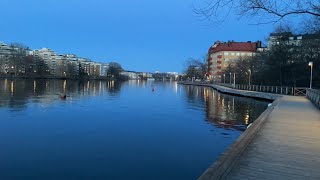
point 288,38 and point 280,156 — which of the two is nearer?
point 280,156

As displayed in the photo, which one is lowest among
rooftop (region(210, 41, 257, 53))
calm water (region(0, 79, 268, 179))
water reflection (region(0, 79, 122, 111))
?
calm water (region(0, 79, 268, 179))

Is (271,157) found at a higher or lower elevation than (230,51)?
lower

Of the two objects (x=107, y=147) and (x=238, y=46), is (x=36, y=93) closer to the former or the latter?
(x=107, y=147)

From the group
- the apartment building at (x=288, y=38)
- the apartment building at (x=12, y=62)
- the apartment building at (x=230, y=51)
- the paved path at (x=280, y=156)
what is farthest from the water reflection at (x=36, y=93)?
the apartment building at (x=230, y=51)

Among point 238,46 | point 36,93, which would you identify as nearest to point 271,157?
point 36,93

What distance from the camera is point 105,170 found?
1281 cm

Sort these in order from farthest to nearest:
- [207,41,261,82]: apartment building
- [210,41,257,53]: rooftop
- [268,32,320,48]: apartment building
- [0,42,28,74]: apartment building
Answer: [210,41,257,53]: rooftop → [207,41,261,82]: apartment building → [0,42,28,74]: apartment building → [268,32,320,48]: apartment building

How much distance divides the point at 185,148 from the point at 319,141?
6.20m

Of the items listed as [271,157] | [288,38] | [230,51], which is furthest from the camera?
[230,51]

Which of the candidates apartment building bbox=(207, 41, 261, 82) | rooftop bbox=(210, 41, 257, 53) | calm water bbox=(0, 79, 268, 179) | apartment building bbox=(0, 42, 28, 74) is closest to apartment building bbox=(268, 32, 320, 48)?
calm water bbox=(0, 79, 268, 179)

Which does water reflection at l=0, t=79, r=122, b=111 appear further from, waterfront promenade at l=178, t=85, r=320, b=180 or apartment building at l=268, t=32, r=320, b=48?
apartment building at l=268, t=32, r=320, b=48

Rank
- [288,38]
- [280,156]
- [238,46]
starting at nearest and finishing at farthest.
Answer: [280,156], [288,38], [238,46]

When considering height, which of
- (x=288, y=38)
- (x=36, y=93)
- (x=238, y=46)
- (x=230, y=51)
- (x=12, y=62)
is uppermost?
(x=238, y=46)

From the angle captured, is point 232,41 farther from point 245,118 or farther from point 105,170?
point 105,170
